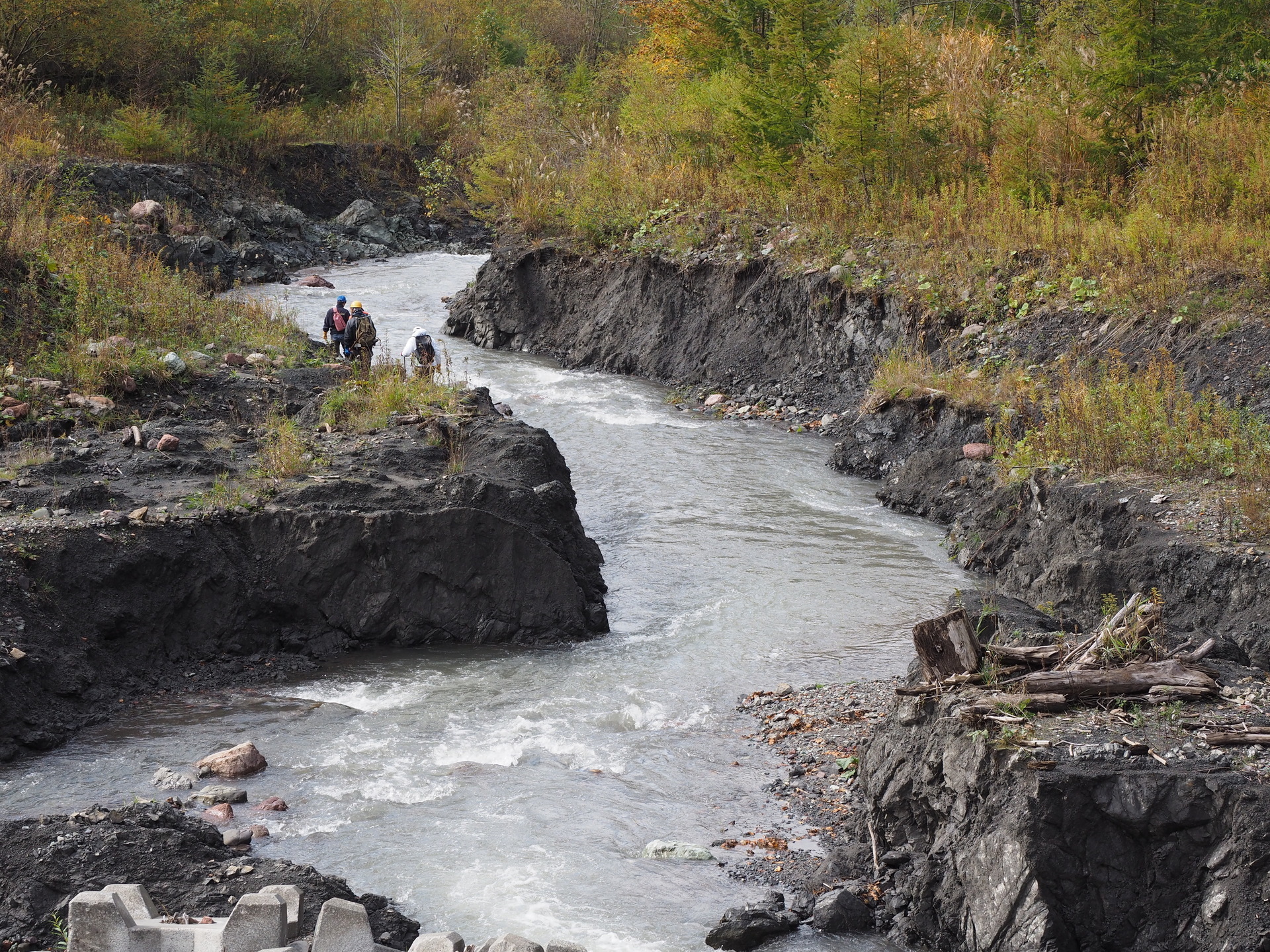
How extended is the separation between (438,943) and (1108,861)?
3.16m

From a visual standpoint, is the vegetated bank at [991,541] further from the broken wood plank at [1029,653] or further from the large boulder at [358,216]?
the large boulder at [358,216]

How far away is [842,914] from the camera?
5.93m

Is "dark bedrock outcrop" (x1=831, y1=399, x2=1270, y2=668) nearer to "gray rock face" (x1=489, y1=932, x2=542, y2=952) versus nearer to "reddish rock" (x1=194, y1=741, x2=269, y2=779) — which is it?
"gray rock face" (x1=489, y1=932, x2=542, y2=952)

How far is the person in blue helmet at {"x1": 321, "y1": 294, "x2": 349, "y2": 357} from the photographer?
15906 millimetres

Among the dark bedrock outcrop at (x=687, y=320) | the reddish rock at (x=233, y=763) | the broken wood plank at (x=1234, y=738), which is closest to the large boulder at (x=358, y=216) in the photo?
the dark bedrock outcrop at (x=687, y=320)

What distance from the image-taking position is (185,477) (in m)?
10.3

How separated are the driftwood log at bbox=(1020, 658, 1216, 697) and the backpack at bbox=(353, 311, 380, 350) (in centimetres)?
1128

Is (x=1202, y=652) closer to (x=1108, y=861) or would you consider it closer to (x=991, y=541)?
(x=1108, y=861)

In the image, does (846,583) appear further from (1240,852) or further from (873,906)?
(1240,852)

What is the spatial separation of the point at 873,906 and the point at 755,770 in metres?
1.76

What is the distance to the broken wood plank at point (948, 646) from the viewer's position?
6.37 metres

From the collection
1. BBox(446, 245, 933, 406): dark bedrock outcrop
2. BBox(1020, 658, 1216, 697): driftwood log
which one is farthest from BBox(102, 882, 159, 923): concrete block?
BBox(446, 245, 933, 406): dark bedrock outcrop

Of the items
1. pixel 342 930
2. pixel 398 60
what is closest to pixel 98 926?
pixel 342 930

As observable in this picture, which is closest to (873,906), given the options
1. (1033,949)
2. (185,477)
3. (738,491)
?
(1033,949)
